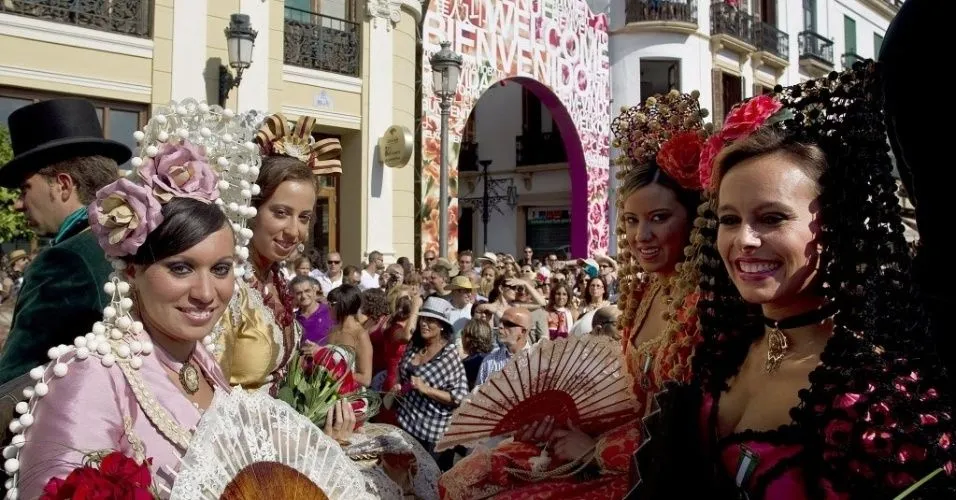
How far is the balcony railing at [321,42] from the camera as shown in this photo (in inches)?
437

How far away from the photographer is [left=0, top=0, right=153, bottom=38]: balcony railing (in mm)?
8781

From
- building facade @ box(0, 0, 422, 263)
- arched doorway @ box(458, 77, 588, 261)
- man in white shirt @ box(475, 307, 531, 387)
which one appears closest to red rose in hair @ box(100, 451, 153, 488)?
man in white shirt @ box(475, 307, 531, 387)

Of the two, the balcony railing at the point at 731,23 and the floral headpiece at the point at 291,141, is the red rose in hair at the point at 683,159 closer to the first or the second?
Result: the floral headpiece at the point at 291,141

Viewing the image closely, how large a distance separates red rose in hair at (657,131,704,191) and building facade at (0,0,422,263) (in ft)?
26.5

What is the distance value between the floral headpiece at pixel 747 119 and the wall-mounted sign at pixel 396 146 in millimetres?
9658

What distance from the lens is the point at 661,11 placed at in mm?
18391

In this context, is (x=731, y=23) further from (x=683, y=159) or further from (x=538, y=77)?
(x=683, y=159)

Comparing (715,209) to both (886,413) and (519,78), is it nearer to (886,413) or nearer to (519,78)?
(886,413)

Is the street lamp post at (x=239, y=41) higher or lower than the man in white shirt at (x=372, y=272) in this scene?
higher

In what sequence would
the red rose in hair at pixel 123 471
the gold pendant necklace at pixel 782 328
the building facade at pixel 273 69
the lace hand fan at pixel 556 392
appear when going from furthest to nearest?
the building facade at pixel 273 69 → the lace hand fan at pixel 556 392 → the gold pendant necklace at pixel 782 328 → the red rose in hair at pixel 123 471

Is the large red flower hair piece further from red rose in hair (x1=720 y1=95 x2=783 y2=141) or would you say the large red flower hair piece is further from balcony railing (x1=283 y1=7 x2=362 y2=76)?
balcony railing (x1=283 y1=7 x2=362 y2=76)

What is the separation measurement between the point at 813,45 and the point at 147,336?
24.8 meters

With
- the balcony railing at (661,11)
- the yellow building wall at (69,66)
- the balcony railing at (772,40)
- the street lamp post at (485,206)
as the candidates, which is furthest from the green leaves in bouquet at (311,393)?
the balcony railing at (772,40)

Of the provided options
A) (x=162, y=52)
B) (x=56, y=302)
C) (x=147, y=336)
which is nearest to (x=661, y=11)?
(x=162, y=52)
